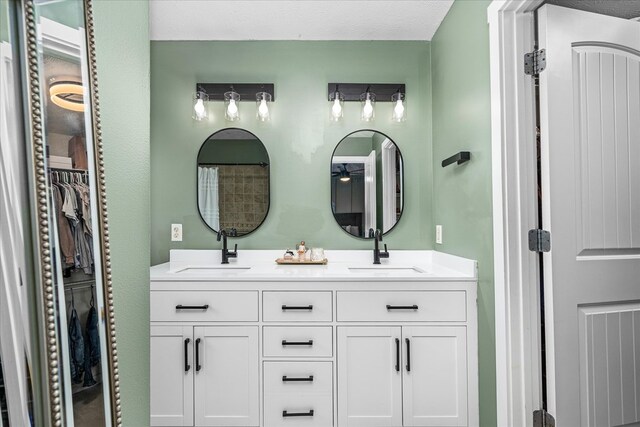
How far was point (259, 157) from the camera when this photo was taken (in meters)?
2.50

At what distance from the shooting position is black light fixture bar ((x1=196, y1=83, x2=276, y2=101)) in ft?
8.08

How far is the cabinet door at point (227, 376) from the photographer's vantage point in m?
1.82

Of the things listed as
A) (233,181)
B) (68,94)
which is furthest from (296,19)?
(68,94)

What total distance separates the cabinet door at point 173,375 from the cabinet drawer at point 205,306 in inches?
2.8

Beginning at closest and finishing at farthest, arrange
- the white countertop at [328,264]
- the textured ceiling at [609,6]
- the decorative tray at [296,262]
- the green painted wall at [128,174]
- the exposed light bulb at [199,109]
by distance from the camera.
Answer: the green painted wall at [128,174]
the textured ceiling at [609,6]
the white countertop at [328,264]
the decorative tray at [296,262]
the exposed light bulb at [199,109]

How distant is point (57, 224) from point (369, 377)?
1595 mm

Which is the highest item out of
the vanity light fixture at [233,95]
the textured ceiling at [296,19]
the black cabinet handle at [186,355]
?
the textured ceiling at [296,19]

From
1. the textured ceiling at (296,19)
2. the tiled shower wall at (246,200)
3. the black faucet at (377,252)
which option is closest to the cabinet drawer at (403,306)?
the black faucet at (377,252)

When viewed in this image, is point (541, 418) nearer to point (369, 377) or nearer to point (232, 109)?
point (369, 377)

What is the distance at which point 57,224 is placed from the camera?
0.69m

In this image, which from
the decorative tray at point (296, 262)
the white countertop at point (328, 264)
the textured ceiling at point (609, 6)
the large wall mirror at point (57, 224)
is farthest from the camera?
the decorative tray at point (296, 262)

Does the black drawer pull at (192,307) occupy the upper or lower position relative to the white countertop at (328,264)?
lower

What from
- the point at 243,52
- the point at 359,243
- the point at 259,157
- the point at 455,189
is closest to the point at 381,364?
the point at 359,243

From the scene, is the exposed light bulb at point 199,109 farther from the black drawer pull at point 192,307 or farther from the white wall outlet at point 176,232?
the black drawer pull at point 192,307
